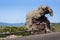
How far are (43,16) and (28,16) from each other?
9.70 feet

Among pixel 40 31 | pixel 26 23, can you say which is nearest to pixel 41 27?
pixel 40 31

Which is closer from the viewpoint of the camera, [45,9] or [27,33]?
[27,33]

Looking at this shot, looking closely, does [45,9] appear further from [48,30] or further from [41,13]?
[48,30]

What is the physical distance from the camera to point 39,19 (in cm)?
4366

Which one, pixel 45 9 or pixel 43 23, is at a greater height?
pixel 45 9

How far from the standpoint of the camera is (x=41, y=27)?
137ft

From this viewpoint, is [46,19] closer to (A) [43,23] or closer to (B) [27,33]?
(A) [43,23]

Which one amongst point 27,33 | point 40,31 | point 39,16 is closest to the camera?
point 27,33

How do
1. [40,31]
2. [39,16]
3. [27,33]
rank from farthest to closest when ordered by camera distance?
[39,16] < [40,31] < [27,33]

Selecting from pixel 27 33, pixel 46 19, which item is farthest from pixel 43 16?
pixel 27 33

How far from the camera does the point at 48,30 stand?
141 ft

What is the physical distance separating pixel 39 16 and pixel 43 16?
1.58 m

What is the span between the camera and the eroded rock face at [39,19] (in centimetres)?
4275

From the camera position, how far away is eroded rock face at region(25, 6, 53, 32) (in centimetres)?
4275
